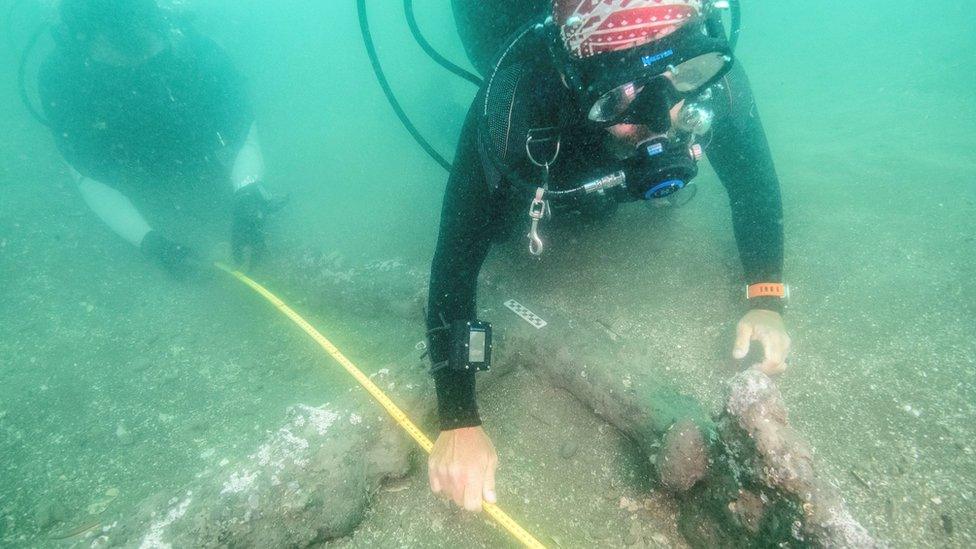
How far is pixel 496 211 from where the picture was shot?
7.41 feet

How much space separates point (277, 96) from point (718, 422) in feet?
61.2

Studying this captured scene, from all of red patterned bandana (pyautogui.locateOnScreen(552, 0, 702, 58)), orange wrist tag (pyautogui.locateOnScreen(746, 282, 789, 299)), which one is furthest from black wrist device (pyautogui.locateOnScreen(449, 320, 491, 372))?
orange wrist tag (pyautogui.locateOnScreen(746, 282, 789, 299))

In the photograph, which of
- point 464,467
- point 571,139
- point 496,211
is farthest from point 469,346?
point 571,139

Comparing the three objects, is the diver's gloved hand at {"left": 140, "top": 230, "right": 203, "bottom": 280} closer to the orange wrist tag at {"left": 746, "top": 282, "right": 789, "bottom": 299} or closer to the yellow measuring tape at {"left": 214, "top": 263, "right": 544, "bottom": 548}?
the yellow measuring tape at {"left": 214, "top": 263, "right": 544, "bottom": 548}

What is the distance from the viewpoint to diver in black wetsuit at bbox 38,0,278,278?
6.11 meters

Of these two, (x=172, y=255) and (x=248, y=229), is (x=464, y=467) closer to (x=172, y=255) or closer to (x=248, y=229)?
(x=248, y=229)

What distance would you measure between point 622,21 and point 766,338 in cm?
193

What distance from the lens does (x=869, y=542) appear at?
4.34ft

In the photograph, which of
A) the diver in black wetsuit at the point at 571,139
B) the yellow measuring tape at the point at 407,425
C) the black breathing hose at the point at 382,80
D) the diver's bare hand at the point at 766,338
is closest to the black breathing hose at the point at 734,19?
the diver in black wetsuit at the point at 571,139

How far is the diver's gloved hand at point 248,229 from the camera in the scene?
5527mm

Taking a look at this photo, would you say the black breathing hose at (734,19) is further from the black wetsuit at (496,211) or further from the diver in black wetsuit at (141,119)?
the diver in black wetsuit at (141,119)

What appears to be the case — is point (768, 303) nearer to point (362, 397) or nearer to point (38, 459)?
point (362, 397)

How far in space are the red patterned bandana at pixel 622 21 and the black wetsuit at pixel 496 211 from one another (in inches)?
12.9

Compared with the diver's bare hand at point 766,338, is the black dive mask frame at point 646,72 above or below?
above
